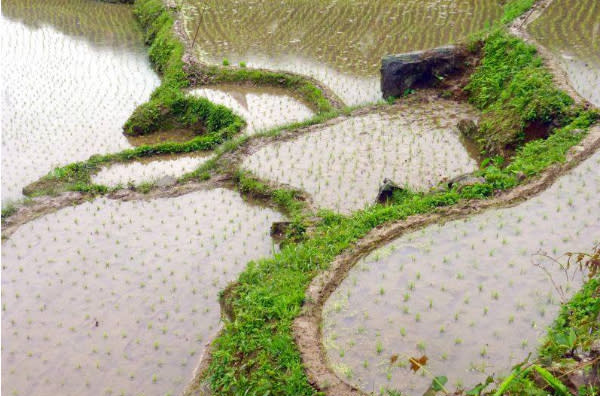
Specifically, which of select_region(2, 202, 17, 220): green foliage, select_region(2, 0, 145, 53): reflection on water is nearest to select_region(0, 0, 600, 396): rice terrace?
select_region(2, 202, 17, 220): green foliage

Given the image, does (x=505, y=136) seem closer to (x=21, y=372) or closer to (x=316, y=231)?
(x=316, y=231)

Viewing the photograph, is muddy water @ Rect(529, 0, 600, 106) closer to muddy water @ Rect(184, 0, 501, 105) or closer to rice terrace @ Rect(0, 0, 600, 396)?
rice terrace @ Rect(0, 0, 600, 396)

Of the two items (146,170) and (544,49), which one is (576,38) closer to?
(544,49)

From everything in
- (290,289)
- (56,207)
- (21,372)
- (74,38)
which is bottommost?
(21,372)

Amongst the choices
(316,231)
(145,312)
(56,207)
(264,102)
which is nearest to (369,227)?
(316,231)

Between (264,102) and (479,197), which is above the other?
(264,102)

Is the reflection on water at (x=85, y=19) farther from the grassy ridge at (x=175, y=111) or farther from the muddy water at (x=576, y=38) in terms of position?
the muddy water at (x=576, y=38)

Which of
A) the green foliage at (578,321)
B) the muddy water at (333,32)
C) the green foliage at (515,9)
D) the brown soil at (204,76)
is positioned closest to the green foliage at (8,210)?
the brown soil at (204,76)
